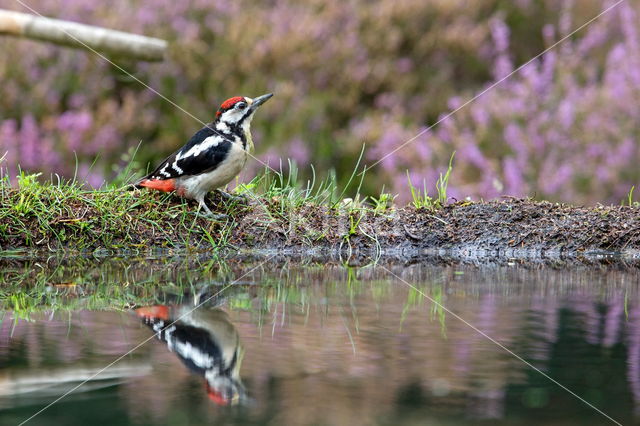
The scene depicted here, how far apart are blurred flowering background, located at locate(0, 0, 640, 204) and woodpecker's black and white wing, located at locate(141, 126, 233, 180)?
4171 millimetres

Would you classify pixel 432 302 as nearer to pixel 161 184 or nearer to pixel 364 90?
pixel 161 184

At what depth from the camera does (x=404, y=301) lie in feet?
13.3

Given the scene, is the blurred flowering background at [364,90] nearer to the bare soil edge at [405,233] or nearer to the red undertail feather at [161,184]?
the bare soil edge at [405,233]

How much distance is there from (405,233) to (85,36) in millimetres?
3320

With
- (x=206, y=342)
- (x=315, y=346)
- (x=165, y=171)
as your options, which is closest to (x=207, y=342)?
(x=206, y=342)

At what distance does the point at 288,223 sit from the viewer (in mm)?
5902

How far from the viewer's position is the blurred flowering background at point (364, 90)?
31.1ft

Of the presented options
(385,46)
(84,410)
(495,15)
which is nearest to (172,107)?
(385,46)

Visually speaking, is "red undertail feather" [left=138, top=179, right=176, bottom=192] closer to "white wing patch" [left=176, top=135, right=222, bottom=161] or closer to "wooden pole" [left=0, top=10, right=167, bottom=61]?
"white wing patch" [left=176, top=135, right=222, bottom=161]

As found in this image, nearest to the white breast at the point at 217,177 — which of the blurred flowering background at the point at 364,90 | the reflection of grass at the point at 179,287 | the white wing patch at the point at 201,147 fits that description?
the white wing patch at the point at 201,147

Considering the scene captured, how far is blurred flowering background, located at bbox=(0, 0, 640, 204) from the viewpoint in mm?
9469

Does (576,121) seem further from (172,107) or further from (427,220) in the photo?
(172,107)

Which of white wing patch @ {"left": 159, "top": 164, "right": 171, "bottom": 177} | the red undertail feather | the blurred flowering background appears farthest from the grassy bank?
the blurred flowering background

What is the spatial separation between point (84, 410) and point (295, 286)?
7.21 ft
